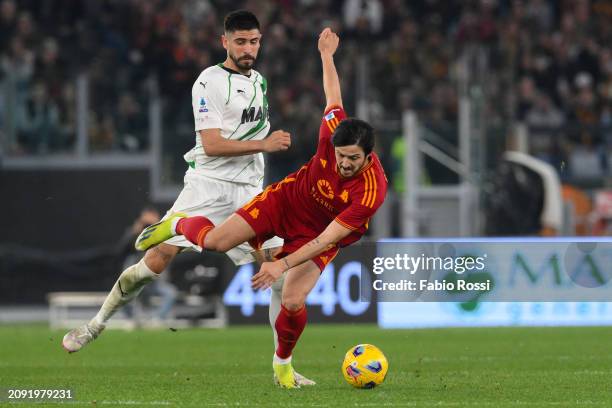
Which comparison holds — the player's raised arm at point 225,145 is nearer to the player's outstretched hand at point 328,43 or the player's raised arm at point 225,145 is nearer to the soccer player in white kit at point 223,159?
the soccer player in white kit at point 223,159

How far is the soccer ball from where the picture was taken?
9.22m

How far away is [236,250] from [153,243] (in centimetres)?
67

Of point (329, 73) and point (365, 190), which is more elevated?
point (329, 73)

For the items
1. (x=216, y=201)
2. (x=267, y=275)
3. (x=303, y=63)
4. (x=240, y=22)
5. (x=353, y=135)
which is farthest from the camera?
(x=303, y=63)

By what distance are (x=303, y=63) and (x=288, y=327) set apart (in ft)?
40.7

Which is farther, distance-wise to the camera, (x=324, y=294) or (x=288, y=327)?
(x=324, y=294)

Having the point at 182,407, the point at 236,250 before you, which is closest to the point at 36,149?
the point at 236,250

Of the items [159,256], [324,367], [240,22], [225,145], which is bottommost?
[324,367]

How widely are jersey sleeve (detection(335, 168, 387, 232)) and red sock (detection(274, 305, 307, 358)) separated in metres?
0.73

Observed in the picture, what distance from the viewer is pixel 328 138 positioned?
920 cm

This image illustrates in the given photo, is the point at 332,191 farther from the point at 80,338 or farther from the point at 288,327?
the point at 80,338

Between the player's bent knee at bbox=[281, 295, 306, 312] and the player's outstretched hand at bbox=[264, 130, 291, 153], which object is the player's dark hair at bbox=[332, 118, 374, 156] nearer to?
the player's outstretched hand at bbox=[264, 130, 291, 153]

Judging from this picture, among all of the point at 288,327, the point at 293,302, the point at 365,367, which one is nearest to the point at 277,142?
the point at 293,302

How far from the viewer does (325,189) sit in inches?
364
